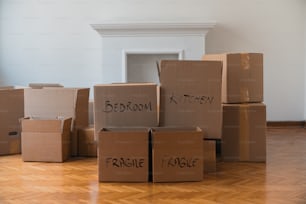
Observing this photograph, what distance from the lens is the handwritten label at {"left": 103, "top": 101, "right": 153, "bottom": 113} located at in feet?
11.2

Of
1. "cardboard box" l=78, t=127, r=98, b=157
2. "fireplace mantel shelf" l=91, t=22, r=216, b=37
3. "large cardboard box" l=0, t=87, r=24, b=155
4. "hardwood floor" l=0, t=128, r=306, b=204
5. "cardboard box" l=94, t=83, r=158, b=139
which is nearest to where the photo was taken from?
"hardwood floor" l=0, t=128, r=306, b=204

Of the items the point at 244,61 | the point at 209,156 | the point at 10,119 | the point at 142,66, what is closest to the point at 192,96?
the point at 209,156

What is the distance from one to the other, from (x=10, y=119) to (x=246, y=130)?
2354 millimetres

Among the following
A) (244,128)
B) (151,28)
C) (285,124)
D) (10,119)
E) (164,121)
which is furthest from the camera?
(285,124)

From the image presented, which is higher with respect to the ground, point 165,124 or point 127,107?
point 127,107

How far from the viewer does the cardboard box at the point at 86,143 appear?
14.0ft

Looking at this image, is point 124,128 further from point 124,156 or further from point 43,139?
point 43,139

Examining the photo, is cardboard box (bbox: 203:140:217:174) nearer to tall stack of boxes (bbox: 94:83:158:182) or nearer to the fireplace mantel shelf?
tall stack of boxes (bbox: 94:83:158:182)

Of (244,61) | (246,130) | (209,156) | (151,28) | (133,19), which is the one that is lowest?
(209,156)

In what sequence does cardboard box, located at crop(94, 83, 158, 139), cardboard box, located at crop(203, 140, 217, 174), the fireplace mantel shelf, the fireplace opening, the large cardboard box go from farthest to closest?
1. the fireplace opening
2. the fireplace mantel shelf
3. the large cardboard box
4. cardboard box, located at crop(203, 140, 217, 174)
5. cardboard box, located at crop(94, 83, 158, 139)

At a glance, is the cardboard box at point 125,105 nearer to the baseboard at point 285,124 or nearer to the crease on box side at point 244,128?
the crease on box side at point 244,128

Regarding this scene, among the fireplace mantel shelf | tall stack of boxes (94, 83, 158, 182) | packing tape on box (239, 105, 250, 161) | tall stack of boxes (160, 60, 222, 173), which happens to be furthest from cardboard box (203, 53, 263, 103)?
the fireplace mantel shelf

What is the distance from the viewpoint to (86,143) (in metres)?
4.29

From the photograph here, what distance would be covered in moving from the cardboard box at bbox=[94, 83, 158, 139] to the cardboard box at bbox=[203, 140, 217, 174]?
1.53ft
